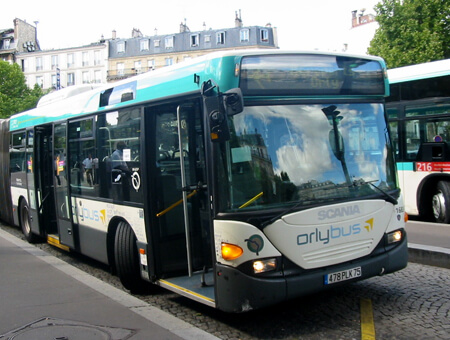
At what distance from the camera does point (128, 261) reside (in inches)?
272

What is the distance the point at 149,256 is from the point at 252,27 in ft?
261

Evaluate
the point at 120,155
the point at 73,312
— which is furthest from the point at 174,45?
the point at 73,312

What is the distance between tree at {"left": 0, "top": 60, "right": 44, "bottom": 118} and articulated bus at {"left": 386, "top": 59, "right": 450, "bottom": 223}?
4674cm

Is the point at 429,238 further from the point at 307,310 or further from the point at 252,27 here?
the point at 252,27

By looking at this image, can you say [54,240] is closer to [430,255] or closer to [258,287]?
[258,287]

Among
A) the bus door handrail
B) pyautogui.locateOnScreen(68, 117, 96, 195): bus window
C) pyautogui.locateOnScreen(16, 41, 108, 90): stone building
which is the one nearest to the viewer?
the bus door handrail

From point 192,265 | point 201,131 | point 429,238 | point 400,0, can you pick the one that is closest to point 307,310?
point 192,265

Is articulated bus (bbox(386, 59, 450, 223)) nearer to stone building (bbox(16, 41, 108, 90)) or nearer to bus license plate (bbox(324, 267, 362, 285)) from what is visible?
bus license plate (bbox(324, 267, 362, 285))

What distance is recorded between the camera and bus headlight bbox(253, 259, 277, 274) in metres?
4.99

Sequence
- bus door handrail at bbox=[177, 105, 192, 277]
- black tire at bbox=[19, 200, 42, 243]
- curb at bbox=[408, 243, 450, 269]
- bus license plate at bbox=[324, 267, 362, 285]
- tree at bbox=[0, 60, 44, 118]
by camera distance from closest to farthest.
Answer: bus license plate at bbox=[324, 267, 362, 285] < bus door handrail at bbox=[177, 105, 192, 277] < curb at bbox=[408, 243, 450, 269] < black tire at bbox=[19, 200, 42, 243] < tree at bbox=[0, 60, 44, 118]

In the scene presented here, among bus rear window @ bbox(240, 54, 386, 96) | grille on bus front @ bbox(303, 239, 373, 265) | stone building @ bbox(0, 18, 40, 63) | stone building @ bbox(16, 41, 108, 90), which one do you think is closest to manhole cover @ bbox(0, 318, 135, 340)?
grille on bus front @ bbox(303, 239, 373, 265)

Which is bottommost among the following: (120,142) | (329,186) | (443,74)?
(329,186)

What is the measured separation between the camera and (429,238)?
9.27 m

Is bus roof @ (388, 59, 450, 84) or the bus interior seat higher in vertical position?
bus roof @ (388, 59, 450, 84)
